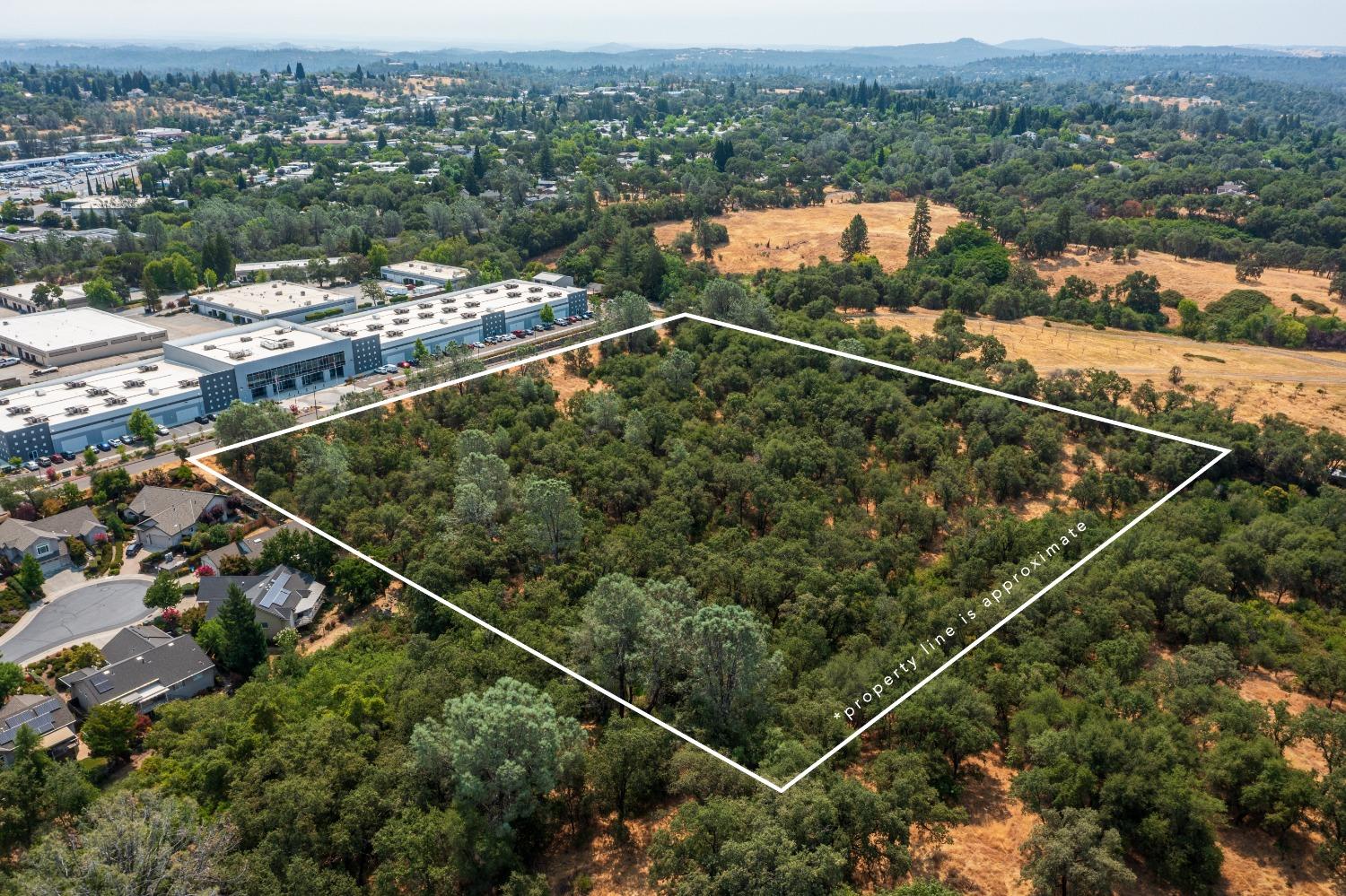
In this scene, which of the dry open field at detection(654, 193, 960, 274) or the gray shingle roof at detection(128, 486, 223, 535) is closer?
the gray shingle roof at detection(128, 486, 223, 535)

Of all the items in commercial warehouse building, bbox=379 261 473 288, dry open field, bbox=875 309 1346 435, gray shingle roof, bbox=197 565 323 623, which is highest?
commercial warehouse building, bbox=379 261 473 288

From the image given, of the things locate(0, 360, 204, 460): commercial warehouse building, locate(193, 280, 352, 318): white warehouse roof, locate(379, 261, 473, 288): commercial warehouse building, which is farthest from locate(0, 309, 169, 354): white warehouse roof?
locate(379, 261, 473, 288): commercial warehouse building

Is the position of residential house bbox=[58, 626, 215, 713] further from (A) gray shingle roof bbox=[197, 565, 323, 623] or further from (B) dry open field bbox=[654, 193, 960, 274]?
(B) dry open field bbox=[654, 193, 960, 274]

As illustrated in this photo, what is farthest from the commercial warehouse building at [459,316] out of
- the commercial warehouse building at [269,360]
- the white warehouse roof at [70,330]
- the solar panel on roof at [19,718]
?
the solar panel on roof at [19,718]

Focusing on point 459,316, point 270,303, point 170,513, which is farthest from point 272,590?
point 270,303

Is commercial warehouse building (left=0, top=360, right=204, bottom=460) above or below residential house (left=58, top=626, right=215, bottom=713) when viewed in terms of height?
above

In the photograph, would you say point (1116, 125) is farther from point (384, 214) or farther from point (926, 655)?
point (926, 655)
